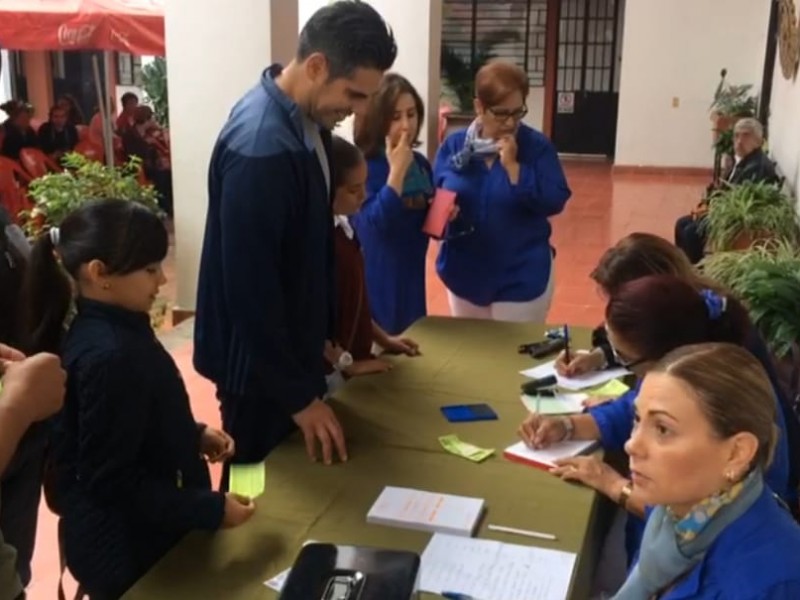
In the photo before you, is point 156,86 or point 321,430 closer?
point 321,430

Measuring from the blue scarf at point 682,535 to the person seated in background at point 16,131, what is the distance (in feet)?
24.7

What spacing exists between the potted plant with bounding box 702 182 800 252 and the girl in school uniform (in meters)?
3.33

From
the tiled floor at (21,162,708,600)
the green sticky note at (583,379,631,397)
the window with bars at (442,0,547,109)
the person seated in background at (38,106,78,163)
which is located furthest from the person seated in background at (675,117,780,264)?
the window with bars at (442,0,547,109)

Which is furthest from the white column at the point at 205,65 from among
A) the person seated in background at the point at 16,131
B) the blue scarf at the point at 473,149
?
the person seated in background at the point at 16,131

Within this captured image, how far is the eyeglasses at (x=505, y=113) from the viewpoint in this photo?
306cm

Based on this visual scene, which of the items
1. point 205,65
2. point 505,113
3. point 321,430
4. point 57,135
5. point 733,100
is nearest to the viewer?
point 321,430

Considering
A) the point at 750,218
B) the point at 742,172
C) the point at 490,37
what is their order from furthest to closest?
the point at 490,37, the point at 742,172, the point at 750,218

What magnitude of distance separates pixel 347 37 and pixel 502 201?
1.34 m

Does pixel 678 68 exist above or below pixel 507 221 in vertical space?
above

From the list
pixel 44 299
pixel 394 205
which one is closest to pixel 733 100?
pixel 394 205

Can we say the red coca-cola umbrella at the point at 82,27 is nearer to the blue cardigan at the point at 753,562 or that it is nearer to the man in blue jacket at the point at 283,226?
the man in blue jacket at the point at 283,226

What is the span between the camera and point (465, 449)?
1.94m

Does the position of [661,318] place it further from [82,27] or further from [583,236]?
[583,236]

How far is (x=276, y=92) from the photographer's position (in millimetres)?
1901
